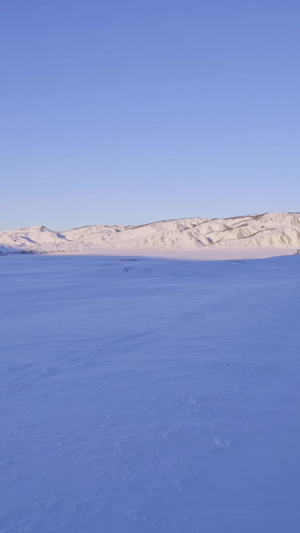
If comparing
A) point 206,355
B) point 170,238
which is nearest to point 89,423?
point 206,355

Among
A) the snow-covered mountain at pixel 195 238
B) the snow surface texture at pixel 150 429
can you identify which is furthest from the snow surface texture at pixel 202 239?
the snow surface texture at pixel 150 429

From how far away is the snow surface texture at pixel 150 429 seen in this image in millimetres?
2721

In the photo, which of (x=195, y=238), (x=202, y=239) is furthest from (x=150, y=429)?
(x=202, y=239)

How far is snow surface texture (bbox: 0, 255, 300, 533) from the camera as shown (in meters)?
2.72

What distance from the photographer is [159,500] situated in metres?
2.82

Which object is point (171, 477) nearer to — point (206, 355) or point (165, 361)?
point (165, 361)

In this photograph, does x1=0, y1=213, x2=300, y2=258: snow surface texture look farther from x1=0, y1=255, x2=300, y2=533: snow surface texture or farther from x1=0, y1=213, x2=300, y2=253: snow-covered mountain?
x1=0, y1=255, x2=300, y2=533: snow surface texture

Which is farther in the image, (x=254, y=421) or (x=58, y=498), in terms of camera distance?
(x=254, y=421)

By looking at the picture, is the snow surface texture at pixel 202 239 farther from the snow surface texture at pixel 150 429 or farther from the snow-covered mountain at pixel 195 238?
the snow surface texture at pixel 150 429

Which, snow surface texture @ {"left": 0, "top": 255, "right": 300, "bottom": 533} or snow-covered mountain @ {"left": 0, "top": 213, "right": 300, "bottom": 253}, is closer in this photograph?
snow surface texture @ {"left": 0, "top": 255, "right": 300, "bottom": 533}

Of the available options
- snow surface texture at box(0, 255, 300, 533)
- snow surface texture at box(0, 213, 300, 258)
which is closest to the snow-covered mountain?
snow surface texture at box(0, 213, 300, 258)

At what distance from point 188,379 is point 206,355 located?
123 centimetres

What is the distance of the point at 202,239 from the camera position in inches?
3994

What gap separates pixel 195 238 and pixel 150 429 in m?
98.1
